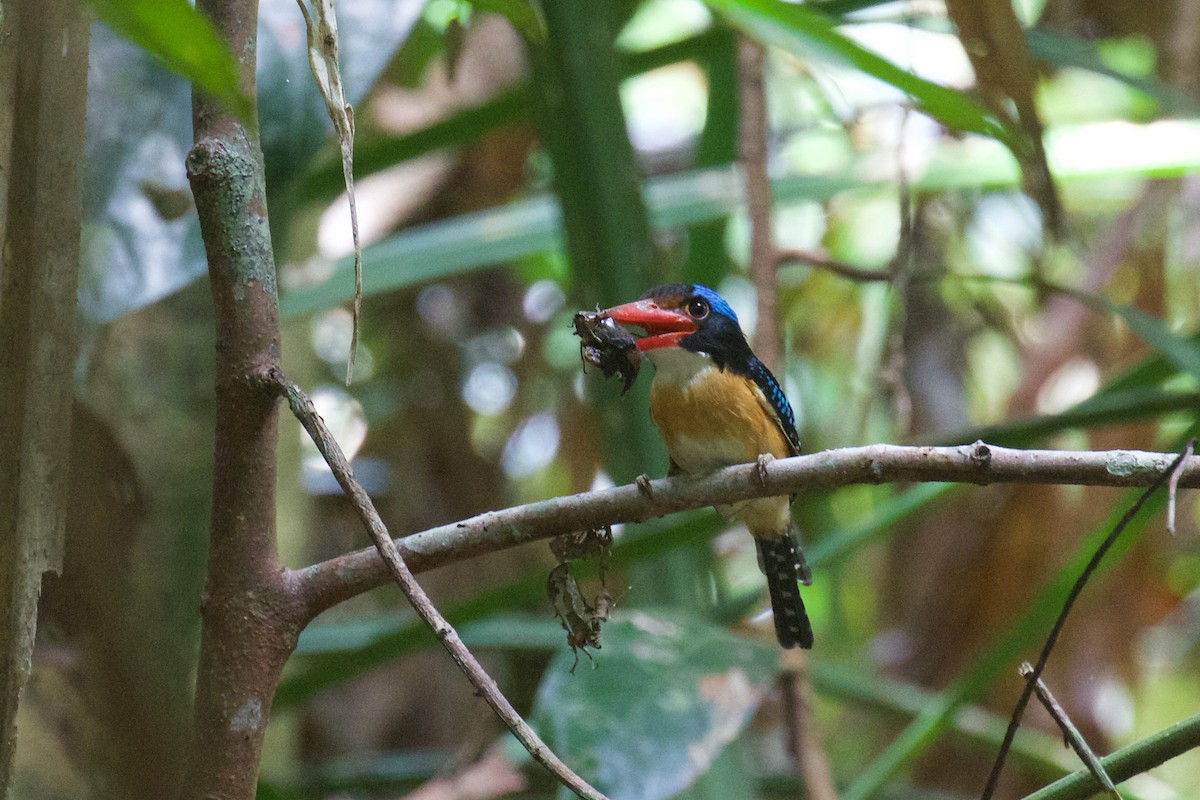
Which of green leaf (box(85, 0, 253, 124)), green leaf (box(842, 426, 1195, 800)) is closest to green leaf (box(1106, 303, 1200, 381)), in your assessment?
green leaf (box(842, 426, 1195, 800))

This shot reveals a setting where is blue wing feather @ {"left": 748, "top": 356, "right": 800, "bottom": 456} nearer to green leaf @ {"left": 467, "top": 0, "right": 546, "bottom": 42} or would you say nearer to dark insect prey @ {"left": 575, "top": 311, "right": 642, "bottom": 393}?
dark insect prey @ {"left": 575, "top": 311, "right": 642, "bottom": 393}

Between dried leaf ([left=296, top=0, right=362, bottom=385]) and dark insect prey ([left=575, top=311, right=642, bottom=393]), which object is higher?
dried leaf ([left=296, top=0, right=362, bottom=385])

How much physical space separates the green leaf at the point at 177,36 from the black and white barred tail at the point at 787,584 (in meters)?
2.22

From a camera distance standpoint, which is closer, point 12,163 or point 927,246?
point 12,163

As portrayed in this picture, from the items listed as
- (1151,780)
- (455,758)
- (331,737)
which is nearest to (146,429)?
(455,758)

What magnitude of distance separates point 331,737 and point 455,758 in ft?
4.37

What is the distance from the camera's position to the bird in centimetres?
256

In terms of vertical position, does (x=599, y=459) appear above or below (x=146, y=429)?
below

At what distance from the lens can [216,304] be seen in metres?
1.18

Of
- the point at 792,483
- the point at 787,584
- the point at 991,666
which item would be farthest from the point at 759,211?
the point at 792,483

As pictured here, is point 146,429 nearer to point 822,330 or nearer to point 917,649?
point 917,649

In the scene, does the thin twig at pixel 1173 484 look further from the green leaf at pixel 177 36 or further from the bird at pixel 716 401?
the bird at pixel 716 401

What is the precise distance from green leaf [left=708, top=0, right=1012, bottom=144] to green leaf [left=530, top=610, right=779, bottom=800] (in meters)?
1.11

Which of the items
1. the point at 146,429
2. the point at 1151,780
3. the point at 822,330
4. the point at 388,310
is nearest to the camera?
the point at 146,429
